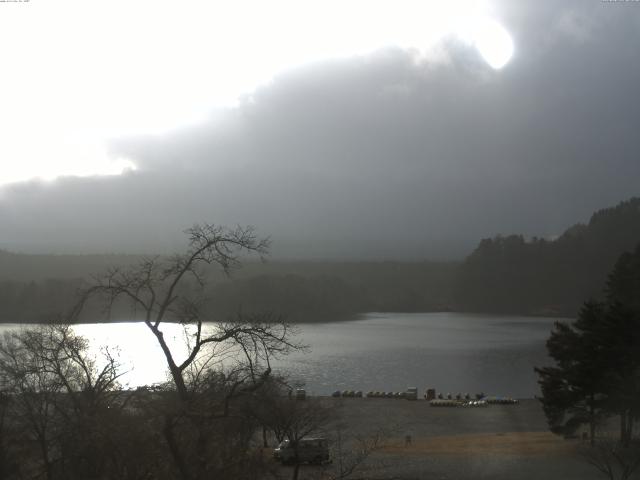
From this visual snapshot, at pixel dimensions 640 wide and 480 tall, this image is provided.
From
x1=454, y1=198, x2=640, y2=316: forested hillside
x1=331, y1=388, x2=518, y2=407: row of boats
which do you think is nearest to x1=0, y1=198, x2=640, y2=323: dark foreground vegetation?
x1=454, y1=198, x2=640, y2=316: forested hillside

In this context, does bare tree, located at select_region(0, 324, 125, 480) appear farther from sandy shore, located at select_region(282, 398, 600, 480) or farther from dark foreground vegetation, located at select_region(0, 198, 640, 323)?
dark foreground vegetation, located at select_region(0, 198, 640, 323)

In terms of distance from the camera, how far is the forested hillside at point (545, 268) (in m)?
Answer: 123

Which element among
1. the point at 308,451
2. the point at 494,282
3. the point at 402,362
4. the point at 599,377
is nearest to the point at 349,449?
the point at 308,451

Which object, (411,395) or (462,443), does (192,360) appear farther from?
(411,395)

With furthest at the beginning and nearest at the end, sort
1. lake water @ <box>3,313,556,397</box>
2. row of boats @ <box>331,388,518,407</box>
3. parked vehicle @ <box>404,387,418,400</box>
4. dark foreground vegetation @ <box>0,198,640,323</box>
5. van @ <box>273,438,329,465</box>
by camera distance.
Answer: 1. dark foreground vegetation @ <box>0,198,640,323</box>
2. lake water @ <box>3,313,556,397</box>
3. parked vehicle @ <box>404,387,418,400</box>
4. row of boats @ <box>331,388,518,407</box>
5. van @ <box>273,438,329,465</box>

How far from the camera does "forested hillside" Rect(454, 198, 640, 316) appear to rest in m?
123

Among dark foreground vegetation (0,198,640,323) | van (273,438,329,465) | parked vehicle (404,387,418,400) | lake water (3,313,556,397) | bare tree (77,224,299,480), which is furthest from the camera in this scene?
dark foreground vegetation (0,198,640,323)

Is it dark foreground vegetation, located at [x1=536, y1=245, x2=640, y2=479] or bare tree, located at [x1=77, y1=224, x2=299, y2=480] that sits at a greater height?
bare tree, located at [x1=77, y1=224, x2=299, y2=480]

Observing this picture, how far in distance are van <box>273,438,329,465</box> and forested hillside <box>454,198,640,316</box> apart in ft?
361

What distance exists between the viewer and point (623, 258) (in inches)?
1248

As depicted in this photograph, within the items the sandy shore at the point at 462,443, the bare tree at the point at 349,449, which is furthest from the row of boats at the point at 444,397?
the bare tree at the point at 349,449

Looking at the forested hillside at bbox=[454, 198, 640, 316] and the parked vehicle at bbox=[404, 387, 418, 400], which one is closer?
the parked vehicle at bbox=[404, 387, 418, 400]

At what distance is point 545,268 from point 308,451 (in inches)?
4814

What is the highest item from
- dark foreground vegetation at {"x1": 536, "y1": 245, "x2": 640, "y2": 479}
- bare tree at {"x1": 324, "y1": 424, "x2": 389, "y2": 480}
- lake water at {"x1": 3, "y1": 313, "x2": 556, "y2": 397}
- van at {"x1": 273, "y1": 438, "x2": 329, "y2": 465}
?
dark foreground vegetation at {"x1": 536, "y1": 245, "x2": 640, "y2": 479}
